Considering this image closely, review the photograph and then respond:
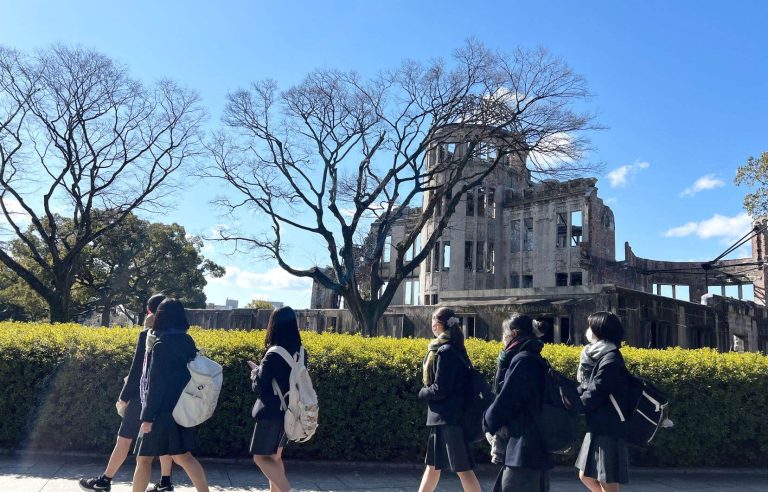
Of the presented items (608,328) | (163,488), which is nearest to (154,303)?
(163,488)

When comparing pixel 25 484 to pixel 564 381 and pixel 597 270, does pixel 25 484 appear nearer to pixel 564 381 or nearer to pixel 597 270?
pixel 564 381

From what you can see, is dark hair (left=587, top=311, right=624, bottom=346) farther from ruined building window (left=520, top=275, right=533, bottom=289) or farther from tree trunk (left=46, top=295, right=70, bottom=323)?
ruined building window (left=520, top=275, right=533, bottom=289)

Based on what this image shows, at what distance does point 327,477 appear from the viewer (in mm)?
6336

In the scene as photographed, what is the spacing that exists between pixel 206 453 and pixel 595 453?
4308mm

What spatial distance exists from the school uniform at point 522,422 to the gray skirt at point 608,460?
0.72m

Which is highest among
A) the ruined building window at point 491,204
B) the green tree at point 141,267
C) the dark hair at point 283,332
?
the ruined building window at point 491,204

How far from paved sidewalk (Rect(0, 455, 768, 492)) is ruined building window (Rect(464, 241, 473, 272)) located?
31350 millimetres

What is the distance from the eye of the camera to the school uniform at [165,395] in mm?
4504

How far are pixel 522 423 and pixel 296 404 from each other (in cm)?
169

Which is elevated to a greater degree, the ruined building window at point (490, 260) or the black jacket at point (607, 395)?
the ruined building window at point (490, 260)

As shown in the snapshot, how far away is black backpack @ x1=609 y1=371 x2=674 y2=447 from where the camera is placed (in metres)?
4.36

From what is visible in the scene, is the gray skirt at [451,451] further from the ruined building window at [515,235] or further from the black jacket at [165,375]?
the ruined building window at [515,235]

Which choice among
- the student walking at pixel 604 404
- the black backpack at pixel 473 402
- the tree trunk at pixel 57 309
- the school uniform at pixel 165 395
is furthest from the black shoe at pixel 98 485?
the tree trunk at pixel 57 309

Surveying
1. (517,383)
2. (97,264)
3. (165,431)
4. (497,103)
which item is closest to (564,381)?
(517,383)
